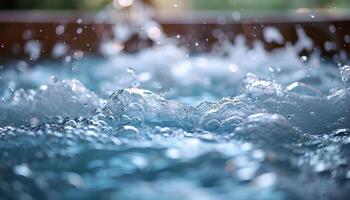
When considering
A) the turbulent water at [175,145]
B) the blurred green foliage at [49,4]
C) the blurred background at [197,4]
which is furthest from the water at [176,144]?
the blurred green foliage at [49,4]

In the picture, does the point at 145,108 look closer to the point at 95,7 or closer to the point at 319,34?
the point at 319,34

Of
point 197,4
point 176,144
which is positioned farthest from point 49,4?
point 176,144

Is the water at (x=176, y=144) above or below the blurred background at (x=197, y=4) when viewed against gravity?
below

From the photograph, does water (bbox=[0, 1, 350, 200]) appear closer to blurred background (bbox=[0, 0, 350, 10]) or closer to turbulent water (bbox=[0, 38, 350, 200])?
turbulent water (bbox=[0, 38, 350, 200])

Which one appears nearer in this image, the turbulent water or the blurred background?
the turbulent water

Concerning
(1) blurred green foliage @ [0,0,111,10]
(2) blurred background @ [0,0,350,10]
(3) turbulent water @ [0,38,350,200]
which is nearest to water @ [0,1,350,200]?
(3) turbulent water @ [0,38,350,200]

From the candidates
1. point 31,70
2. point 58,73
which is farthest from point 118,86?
point 31,70

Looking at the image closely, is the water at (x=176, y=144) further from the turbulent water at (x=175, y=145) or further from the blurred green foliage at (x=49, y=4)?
the blurred green foliage at (x=49, y=4)

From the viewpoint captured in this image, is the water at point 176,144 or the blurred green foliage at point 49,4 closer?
the water at point 176,144
